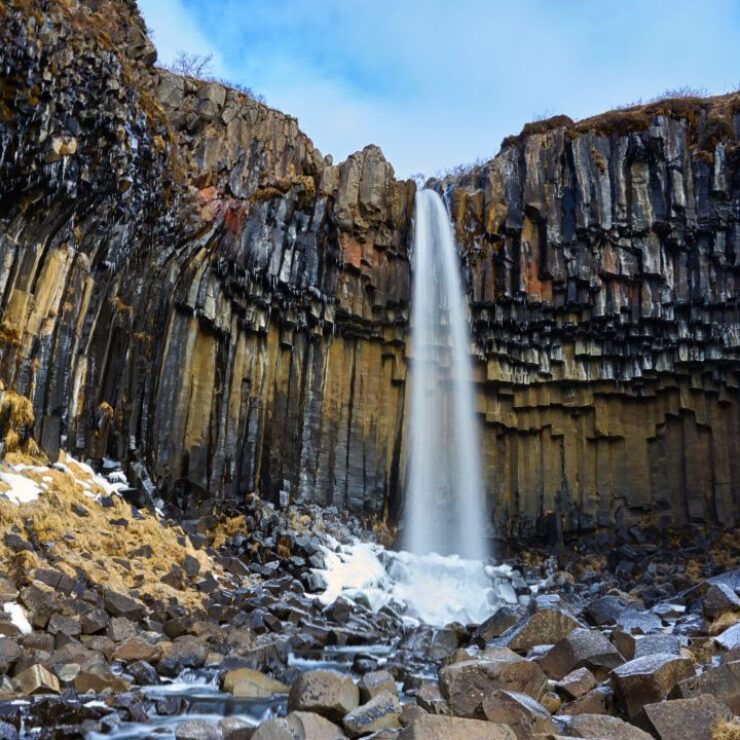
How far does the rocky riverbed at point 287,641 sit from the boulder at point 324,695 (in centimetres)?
2

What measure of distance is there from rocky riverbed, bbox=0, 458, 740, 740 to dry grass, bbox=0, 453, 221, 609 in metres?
0.04

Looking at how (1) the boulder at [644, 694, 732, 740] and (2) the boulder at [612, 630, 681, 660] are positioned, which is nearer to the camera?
(1) the boulder at [644, 694, 732, 740]

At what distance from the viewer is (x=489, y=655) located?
889 cm

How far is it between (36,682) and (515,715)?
477 centimetres

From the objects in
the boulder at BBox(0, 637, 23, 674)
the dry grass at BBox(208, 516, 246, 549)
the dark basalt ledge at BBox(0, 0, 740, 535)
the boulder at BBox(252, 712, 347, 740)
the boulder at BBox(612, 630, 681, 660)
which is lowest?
the boulder at BBox(252, 712, 347, 740)

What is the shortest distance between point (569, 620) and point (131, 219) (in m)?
12.5

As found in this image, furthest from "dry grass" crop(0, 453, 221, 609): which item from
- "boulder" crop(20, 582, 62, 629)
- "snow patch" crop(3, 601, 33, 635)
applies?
"snow patch" crop(3, 601, 33, 635)

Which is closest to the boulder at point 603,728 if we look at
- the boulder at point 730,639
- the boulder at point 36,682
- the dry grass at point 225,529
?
the boulder at point 730,639

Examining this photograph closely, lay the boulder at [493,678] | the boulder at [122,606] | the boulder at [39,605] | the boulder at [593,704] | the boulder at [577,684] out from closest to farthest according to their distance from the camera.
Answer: the boulder at [593,704]
the boulder at [493,678]
the boulder at [577,684]
the boulder at [39,605]
the boulder at [122,606]

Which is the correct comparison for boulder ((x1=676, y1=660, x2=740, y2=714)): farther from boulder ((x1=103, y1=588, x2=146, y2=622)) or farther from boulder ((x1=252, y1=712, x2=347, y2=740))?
boulder ((x1=103, y1=588, x2=146, y2=622))

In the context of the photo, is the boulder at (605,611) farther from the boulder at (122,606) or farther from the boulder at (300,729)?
the boulder at (300,729)

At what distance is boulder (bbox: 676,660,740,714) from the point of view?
6.31 m

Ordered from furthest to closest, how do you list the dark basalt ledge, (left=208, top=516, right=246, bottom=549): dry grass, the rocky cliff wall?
the rocky cliff wall
the dark basalt ledge
(left=208, top=516, right=246, bottom=549): dry grass

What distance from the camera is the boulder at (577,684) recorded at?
746cm
